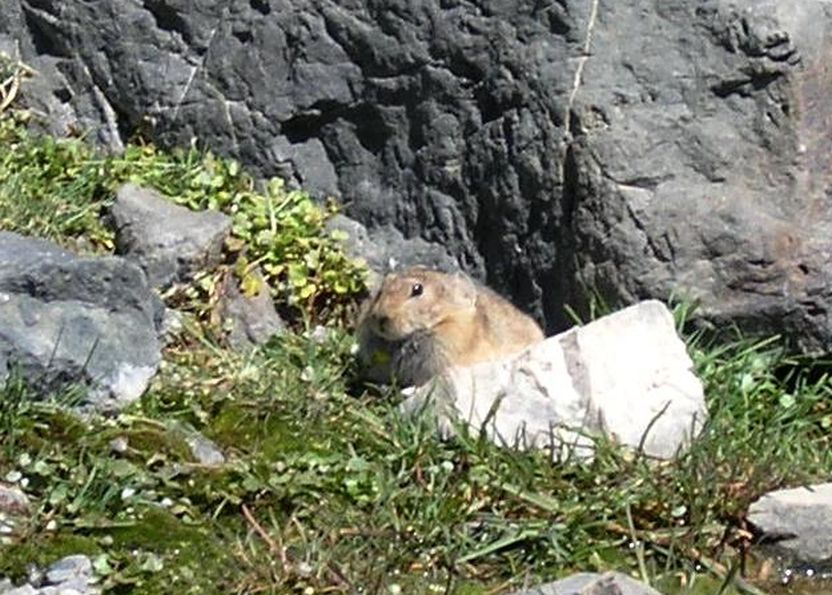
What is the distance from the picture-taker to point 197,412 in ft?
27.7

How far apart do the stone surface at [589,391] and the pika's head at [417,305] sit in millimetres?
368

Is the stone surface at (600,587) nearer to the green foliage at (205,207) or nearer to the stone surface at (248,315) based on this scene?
the stone surface at (248,315)

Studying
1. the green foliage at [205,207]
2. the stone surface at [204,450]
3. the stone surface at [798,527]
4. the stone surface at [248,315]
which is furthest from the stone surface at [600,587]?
the green foliage at [205,207]

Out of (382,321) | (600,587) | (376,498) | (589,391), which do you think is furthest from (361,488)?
(600,587)

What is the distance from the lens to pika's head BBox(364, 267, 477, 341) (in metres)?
8.89

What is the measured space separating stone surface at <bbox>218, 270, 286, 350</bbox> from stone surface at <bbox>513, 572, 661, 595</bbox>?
282 centimetres

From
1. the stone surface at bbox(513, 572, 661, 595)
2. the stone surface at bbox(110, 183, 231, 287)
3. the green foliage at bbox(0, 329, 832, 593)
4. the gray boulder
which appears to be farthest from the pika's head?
the stone surface at bbox(513, 572, 661, 595)

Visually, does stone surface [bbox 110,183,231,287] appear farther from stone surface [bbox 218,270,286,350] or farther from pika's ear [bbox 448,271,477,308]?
pika's ear [bbox 448,271,477,308]

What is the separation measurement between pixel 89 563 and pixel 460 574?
123 centimetres

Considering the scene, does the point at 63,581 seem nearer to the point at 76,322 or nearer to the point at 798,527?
the point at 76,322

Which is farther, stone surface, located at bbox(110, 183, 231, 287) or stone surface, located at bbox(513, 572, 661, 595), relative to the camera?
stone surface, located at bbox(110, 183, 231, 287)

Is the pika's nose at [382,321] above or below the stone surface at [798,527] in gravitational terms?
below

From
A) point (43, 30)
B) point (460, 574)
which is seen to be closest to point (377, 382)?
point (460, 574)

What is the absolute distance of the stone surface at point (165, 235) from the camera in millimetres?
9352
